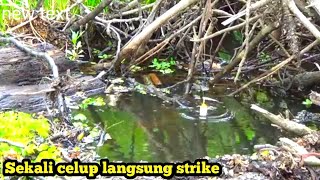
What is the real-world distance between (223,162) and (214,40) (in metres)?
3.87

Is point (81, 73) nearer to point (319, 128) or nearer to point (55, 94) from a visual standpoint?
point (55, 94)

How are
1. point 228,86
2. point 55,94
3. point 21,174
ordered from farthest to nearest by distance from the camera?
point 228,86, point 55,94, point 21,174

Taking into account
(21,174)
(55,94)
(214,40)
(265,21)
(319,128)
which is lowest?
(21,174)

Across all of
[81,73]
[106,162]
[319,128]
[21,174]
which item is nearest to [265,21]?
[319,128]

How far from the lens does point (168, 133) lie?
4719 millimetres

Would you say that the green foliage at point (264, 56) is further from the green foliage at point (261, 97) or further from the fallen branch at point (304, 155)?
the fallen branch at point (304, 155)

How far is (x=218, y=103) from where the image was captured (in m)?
5.45

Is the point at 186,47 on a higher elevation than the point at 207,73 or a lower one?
higher

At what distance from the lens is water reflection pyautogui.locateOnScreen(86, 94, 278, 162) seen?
4.33 metres

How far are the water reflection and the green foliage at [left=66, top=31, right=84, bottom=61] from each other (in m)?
1.28

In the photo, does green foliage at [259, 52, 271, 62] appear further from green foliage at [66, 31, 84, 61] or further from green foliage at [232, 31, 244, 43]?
green foliage at [66, 31, 84, 61]

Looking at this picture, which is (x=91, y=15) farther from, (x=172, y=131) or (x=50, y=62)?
(x=172, y=131)

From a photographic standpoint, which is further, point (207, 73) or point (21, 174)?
point (207, 73)
